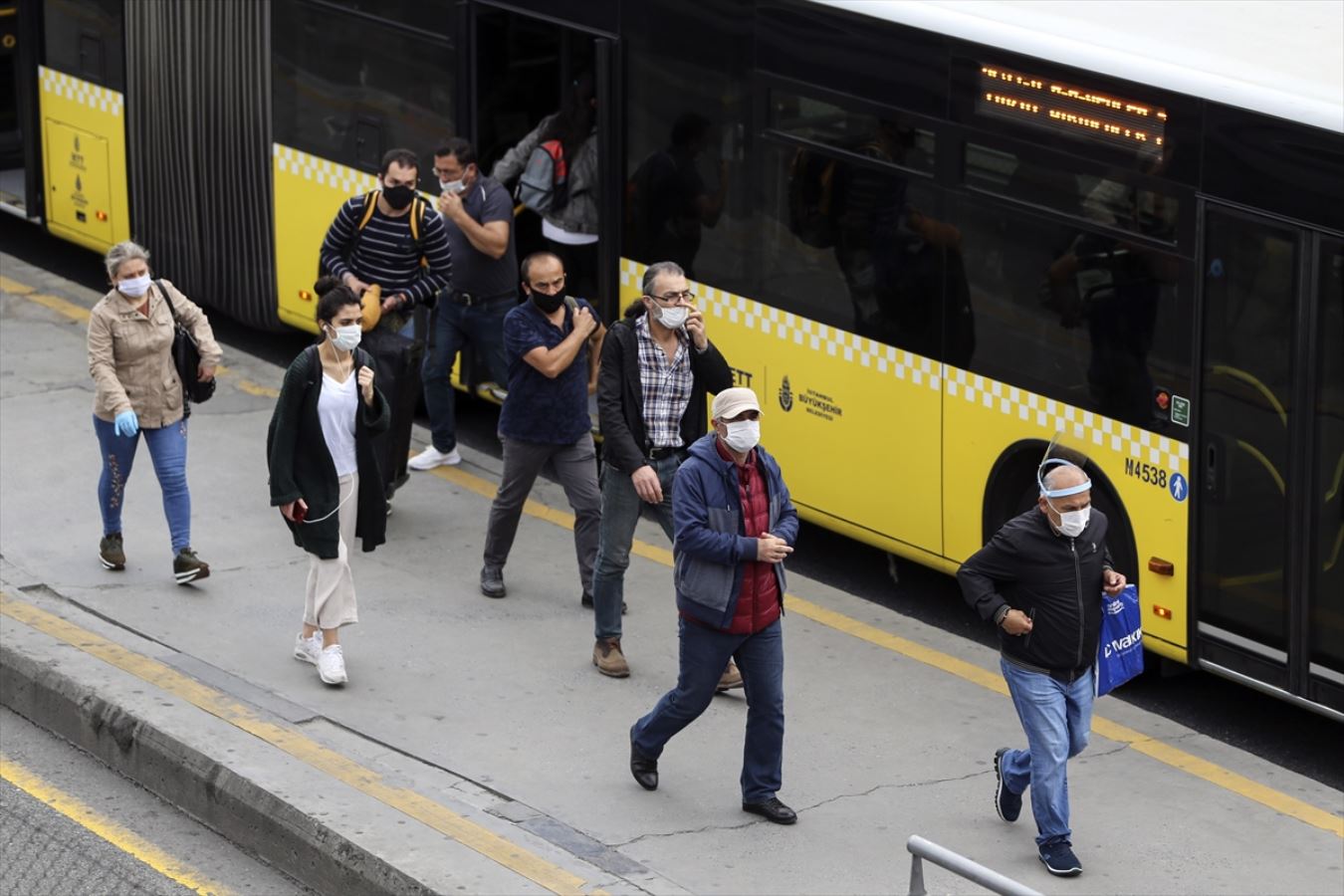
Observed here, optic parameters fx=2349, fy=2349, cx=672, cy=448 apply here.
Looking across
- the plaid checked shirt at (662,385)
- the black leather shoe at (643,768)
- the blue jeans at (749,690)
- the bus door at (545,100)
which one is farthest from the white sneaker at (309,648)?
the bus door at (545,100)

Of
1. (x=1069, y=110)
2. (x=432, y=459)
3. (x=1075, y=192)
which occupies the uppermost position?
(x=1069, y=110)

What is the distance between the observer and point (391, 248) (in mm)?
11172

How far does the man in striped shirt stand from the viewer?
1114 cm

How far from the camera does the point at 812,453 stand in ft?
35.1

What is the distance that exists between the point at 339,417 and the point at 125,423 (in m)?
1.30

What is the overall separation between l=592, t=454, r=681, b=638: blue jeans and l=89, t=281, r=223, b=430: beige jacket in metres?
1.93

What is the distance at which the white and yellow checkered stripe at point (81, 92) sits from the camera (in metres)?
14.8

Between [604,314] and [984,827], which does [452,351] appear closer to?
[604,314]

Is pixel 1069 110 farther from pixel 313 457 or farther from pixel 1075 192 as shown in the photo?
pixel 313 457

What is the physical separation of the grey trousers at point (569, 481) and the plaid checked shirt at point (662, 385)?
0.71 metres

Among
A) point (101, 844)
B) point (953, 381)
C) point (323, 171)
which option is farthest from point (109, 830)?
point (323, 171)

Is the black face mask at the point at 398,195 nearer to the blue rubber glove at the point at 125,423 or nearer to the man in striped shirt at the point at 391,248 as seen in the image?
the man in striped shirt at the point at 391,248

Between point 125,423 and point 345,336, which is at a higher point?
point 345,336

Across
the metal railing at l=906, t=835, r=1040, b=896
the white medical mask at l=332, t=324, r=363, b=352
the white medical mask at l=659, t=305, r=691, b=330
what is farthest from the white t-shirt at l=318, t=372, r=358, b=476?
the metal railing at l=906, t=835, r=1040, b=896
